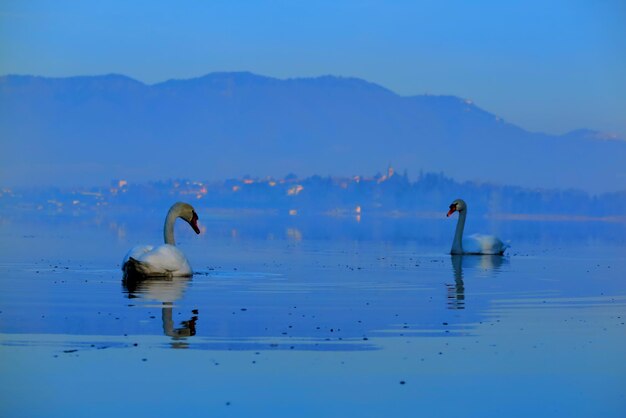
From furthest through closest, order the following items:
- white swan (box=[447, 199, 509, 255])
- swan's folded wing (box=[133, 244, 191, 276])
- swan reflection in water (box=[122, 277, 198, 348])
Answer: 1. white swan (box=[447, 199, 509, 255])
2. swan's folded wing (box=[133, 244, 191, 276])
3. swan reflection in water (box=[122, 277, 198, 348])

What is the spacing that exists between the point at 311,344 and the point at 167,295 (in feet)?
23.2

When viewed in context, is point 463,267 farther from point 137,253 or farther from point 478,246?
point 137,253

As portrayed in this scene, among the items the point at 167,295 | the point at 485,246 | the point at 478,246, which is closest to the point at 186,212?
the point at 167,295

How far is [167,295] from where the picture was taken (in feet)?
75.8

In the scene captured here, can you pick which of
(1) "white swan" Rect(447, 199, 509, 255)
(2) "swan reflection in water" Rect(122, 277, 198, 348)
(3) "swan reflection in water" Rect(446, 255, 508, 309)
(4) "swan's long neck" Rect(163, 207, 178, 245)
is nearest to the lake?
(2) "swan reflection in water" Rect(122, 277, 198, 348)

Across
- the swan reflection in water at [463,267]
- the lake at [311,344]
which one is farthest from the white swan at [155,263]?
the swan reflection in water at [463,267]

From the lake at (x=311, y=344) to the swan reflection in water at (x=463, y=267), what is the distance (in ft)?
0.57

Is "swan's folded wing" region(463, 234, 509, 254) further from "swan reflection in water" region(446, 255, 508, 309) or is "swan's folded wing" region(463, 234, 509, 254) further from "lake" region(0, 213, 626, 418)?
"lake" region(0, 213, 626, 418)

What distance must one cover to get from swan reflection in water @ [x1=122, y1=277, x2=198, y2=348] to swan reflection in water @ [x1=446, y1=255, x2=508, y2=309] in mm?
4780

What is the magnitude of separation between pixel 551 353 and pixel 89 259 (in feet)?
68.4

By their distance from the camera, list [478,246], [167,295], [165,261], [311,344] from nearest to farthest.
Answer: [311,344], [167,295], [165,261], [478,246]

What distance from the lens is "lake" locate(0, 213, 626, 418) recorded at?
12758 mm

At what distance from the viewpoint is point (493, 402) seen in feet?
42.2

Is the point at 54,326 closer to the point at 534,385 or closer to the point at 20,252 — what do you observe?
the point at 534,385
